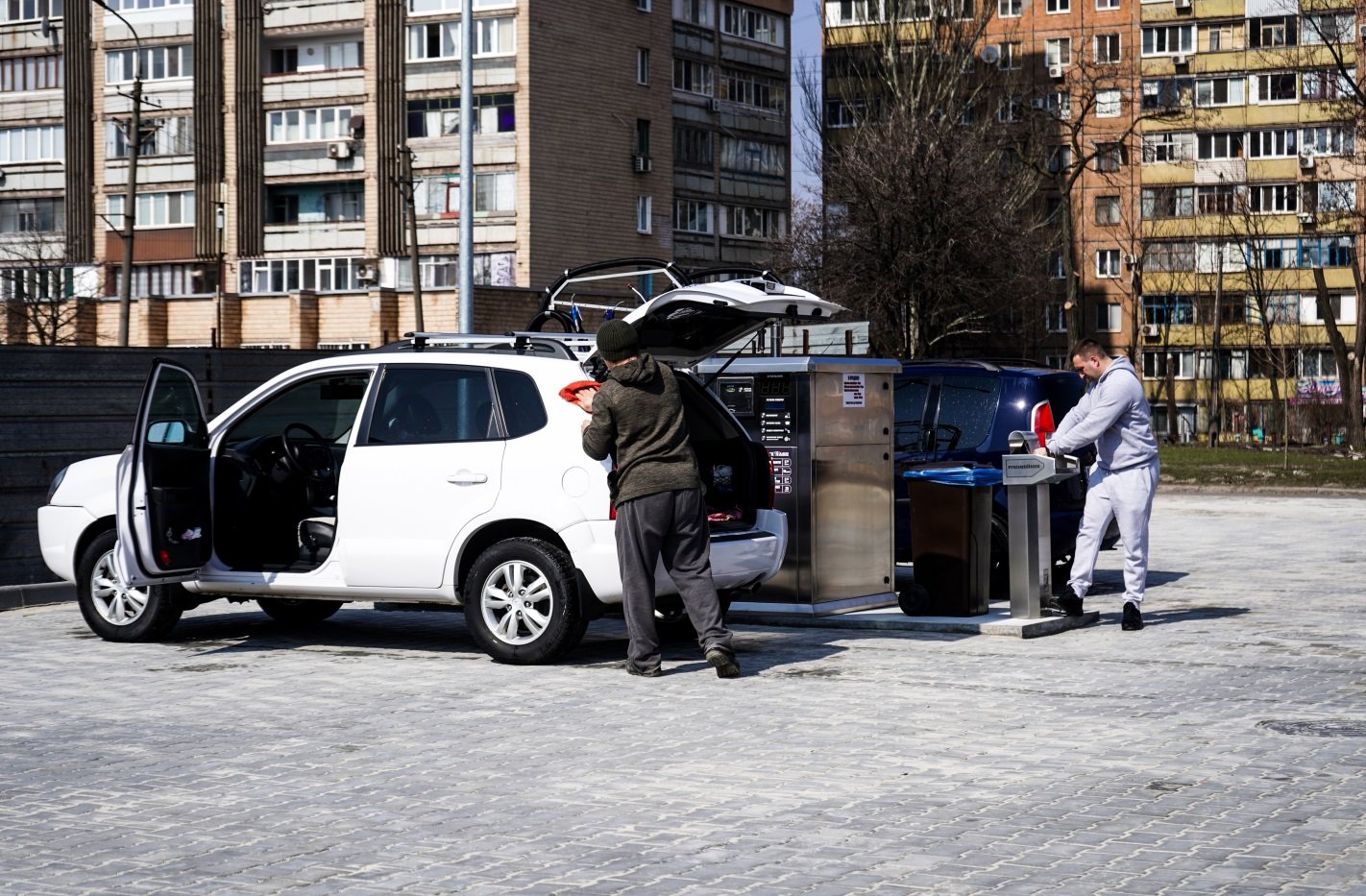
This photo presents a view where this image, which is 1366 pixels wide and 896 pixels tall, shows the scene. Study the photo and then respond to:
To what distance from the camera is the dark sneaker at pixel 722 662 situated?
10.5 m

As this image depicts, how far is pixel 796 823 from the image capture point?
22.4 feet

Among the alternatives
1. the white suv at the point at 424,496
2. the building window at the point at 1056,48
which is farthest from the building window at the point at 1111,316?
the white suv at the point at 424,496

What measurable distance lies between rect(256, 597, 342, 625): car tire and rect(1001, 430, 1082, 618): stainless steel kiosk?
186 inches

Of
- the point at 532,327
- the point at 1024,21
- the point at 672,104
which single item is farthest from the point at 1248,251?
the point at 532,327

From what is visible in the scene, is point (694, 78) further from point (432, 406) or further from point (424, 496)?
point (424, 496)

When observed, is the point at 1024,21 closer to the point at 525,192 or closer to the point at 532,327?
the point at 525,192

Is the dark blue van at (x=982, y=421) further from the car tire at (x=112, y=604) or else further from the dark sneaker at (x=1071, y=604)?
the car tire at (x=112, y=604)

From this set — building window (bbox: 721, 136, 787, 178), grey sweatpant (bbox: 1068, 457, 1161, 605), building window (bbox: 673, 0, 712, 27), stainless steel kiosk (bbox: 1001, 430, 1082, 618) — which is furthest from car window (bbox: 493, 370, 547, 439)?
building window (bbox: 721, 136, 787, 178)

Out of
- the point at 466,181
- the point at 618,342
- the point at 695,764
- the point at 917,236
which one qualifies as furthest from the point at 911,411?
the point at 917,236

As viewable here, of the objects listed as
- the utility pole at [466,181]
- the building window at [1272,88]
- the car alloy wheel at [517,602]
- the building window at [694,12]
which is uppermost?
the building window at [694,12]

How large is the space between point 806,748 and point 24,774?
3213mm

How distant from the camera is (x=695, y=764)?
799cm

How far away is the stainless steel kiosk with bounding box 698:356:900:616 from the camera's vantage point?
13.4m

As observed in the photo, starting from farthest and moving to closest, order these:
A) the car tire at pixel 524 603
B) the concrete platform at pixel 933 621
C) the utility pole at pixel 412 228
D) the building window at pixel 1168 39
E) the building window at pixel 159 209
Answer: the building window at pixel 1168 39, the building window at pixel 159 209, the utility pole at pixel 412 228, the concrete platform at pixel 933 621, the car tire at pixel 524 603
